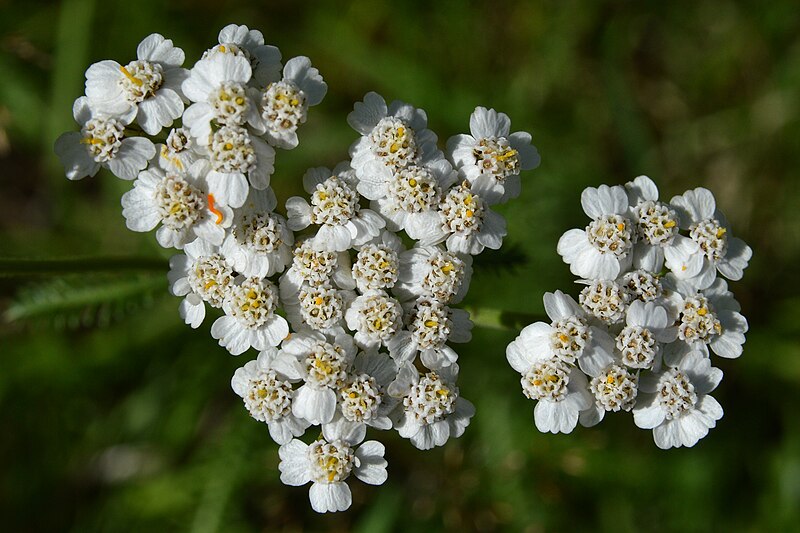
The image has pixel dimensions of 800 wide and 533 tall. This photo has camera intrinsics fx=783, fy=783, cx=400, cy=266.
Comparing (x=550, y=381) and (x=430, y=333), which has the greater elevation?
(x=550, y=381)

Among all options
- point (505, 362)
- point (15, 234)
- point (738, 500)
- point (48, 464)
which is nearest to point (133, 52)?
point (15, 234)

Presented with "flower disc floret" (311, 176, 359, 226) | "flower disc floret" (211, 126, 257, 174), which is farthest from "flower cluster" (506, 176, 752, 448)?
"flower disc floret" (211, 126, 257, 174)

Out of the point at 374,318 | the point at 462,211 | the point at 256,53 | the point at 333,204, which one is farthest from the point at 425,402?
the point at 256,53

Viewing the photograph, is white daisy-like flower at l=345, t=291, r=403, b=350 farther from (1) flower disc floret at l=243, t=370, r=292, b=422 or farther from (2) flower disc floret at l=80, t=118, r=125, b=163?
(2) flower disc floret at l=80, t=118, r=125, b=163

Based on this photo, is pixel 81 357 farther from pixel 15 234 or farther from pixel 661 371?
pixel 661 371

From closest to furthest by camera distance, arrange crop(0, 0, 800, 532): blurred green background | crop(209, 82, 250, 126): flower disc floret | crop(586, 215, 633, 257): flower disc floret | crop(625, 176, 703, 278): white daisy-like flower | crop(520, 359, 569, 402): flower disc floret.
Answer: crop(209, 82, 250, 126): flower disc floret
crop(520, 359, 569, 402): flower disc floret
crop(586, 215, 633, 257): flower disc floret
crop(625, 176, 703, 278): white daisy-like flower
crop(0, 0, 800, 532): blurred green background

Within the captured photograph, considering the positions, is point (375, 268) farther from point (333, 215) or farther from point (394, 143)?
point (394, 143)

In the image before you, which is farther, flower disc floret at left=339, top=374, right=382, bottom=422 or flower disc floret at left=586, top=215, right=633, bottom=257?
flower disc floret at left=586, top=215, right=633, bottom=257
